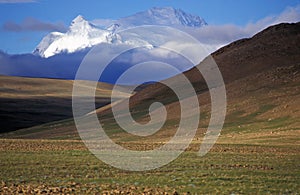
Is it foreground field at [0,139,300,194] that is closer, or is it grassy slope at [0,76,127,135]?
foreground field at [0,139,300,194]

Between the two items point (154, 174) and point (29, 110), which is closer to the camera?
point (154, 174)

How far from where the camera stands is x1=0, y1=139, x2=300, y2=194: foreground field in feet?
65.0

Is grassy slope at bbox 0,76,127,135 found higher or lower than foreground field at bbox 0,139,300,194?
higher

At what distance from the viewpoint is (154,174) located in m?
24.1

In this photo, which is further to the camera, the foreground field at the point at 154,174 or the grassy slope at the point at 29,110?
the grassy slope at the point at 29,110

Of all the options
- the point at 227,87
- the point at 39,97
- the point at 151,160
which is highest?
the point at 39,97

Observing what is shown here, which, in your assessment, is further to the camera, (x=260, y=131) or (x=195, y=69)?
(x=195, y=69)

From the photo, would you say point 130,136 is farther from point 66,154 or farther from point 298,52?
point 298,52

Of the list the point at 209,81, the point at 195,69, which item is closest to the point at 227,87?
the point at 209,81

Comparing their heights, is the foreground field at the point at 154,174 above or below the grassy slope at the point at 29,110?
below

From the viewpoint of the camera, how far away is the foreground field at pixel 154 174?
779 inches

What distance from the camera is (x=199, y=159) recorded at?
30.4m

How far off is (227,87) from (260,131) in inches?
1284

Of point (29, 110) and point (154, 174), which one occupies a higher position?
point (29, 110)
